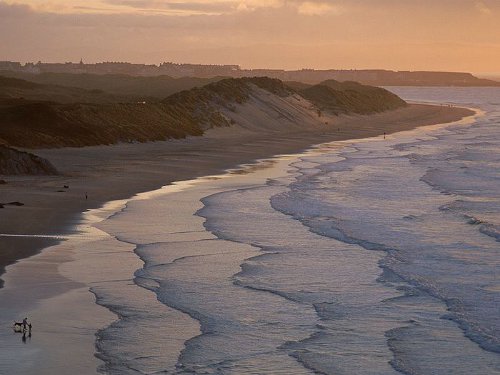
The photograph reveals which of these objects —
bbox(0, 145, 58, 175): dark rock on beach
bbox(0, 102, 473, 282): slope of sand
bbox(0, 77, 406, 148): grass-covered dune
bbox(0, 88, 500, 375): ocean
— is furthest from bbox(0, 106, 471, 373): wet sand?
bbox(0, 77, 406, 148): grass-covered dune

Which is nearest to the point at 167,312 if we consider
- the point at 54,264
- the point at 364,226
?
the point at 54,264

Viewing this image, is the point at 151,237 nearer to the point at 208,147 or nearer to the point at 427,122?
the point at 208,147

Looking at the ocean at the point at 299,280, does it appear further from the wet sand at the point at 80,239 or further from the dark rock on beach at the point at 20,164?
the dark rock on beach at the point at 20,164

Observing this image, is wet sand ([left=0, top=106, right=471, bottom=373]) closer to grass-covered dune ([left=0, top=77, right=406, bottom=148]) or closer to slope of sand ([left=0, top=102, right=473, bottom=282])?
slope of sand ([left=0, top=102, right=473, bottom=282])

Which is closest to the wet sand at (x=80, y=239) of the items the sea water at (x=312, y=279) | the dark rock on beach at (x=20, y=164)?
the sea water at (x=312, y=279)

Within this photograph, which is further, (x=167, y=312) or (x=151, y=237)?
(x=151, y=237)

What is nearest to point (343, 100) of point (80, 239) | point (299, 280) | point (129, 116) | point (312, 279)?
point (129, 116)
